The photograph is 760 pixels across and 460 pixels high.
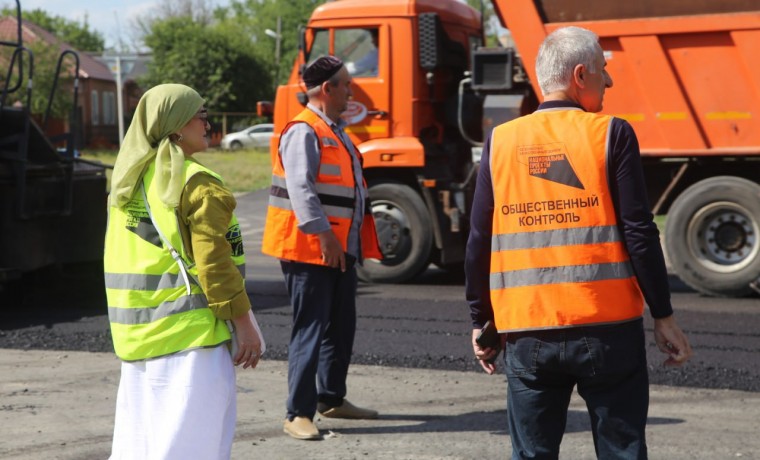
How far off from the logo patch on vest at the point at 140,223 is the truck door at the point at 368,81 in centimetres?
765

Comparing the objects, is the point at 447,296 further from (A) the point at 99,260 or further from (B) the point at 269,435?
(B) the point at 269,435

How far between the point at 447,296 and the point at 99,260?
3018mm

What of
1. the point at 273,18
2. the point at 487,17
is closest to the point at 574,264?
the point at 487,17

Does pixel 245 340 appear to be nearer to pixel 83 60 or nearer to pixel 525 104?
pixel 525 104

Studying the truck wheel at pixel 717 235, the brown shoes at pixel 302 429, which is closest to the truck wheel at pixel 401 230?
the truck wheel at pixel 717 235

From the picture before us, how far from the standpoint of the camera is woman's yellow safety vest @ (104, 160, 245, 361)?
3592 millimetres

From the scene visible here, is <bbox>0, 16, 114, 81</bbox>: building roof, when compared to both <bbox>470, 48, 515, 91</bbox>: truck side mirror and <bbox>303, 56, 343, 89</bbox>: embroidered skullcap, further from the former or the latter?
<bbox>303, 56, 343, 89</bbox>: embroidered skullcap

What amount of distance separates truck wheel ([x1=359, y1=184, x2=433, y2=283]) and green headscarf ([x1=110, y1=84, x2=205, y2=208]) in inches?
294

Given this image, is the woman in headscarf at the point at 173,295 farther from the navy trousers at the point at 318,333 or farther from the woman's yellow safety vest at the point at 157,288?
the navy trousers at the point at 318,333

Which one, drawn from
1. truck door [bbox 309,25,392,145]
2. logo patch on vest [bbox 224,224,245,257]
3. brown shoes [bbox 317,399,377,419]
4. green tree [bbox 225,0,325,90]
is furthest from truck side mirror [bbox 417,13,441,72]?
green tree [bbox 225,0,325,90]

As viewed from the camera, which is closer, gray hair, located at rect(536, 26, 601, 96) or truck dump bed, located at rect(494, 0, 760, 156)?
gray hair, located at rect(536, 26, 601, 96)

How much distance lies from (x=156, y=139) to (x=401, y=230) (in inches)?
298

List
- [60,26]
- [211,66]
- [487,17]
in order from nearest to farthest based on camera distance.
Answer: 1. [487,17]
2. [211,66]
3. [60,26]

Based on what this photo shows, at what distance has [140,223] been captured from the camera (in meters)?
3.65
